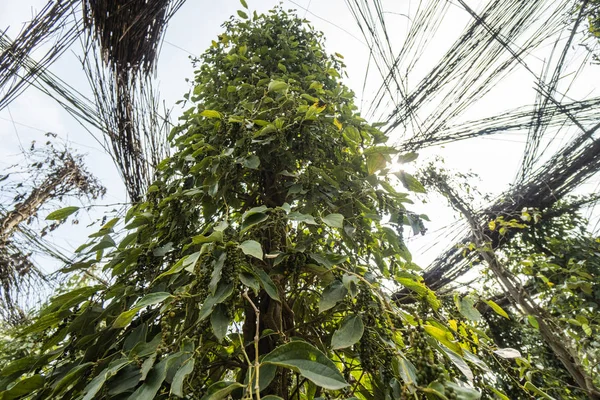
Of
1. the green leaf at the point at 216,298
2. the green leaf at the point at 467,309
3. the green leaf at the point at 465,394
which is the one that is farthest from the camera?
the green leaf at the point at 467,309

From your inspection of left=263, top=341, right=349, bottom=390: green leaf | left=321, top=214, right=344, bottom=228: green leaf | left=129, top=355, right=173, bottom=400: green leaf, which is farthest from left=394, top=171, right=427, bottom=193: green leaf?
left=129, top=355, right=173, bottom=400: green leaf

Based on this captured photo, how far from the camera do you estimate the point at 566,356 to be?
4.50ft

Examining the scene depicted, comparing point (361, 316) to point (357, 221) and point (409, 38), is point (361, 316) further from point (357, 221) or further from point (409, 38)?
point (409, 38)

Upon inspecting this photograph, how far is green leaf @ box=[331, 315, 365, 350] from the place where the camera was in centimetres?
39

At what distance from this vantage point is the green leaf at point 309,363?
1.03ft

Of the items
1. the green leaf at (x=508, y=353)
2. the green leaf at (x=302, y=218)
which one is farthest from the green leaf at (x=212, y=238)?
the green leaf at (x=508, y=353)

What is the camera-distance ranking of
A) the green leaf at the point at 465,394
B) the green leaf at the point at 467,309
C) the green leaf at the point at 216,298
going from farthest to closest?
the green leaf at the point at 467,309
the green leaf at the point at 216,298
the green leaf at the point at 465,394

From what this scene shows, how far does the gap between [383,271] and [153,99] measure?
1146mm

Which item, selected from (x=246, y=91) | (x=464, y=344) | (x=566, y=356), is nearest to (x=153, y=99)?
(x=246, y=91)

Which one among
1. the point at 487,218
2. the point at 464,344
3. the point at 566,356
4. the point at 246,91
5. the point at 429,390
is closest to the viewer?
the point at 429,390

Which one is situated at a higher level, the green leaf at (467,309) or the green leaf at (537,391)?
the green leaf at (467,309)

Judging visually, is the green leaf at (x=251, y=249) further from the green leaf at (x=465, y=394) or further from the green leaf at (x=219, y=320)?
the green leaf at (x=465, y=394)

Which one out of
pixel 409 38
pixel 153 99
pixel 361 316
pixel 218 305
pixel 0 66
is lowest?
pixel 361 316

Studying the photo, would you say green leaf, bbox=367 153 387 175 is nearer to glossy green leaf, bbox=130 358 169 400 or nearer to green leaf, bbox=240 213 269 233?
green leaf, bbox=240 213 269 233
